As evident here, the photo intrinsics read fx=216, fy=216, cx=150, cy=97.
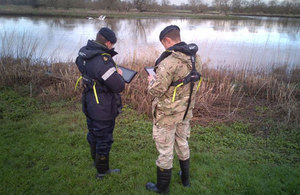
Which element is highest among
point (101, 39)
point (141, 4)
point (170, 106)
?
point (141, 4)

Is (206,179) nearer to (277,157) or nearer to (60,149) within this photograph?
(277,157)

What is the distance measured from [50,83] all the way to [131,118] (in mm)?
3396

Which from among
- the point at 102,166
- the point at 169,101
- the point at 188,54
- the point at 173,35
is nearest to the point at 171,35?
the point at 173,35

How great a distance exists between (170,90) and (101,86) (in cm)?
85

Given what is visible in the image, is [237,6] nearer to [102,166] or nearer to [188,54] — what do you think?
[188,54]

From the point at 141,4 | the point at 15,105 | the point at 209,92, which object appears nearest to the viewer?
the point at 15,105

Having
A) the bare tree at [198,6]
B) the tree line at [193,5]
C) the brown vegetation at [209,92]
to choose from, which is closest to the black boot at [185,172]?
the brown vegetation at [209,92]

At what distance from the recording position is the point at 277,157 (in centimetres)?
370

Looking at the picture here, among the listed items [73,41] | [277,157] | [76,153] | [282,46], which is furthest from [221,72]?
[73,41]

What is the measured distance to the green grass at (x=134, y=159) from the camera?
2996 mm

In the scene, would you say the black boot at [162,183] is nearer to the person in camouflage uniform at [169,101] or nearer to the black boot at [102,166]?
the person in camouflage uniform at [169,101]

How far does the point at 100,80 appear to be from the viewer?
2602 millimetres

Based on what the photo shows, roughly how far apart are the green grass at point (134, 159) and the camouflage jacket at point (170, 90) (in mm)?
1135

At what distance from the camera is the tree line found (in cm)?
3139
